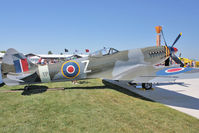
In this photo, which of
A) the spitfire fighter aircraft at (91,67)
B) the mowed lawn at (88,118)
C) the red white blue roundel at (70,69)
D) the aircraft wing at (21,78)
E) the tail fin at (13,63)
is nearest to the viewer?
the mowed lawn at (88,118)

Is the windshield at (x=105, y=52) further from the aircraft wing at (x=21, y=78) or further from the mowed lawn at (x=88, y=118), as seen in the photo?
the aircraft wing at (x=21, y=78)

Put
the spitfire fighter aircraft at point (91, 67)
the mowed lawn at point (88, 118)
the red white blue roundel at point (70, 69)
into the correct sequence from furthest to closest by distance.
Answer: the red white blue roundel at point (70, 69) → the spitfire fighter aircraft at point (91, 67) → the mowed lawn at point (88, 118)

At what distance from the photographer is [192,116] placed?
13.8ft

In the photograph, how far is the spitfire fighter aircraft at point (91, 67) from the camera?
266 inches

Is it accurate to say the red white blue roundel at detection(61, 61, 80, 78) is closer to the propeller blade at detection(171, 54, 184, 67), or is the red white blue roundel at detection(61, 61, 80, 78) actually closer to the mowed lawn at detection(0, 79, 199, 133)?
the mowed lawn at detection(0, 79, 199, 133)

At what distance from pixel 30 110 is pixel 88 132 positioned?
2.69m

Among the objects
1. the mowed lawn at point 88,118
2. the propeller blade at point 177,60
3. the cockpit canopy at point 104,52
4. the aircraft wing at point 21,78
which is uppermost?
the cockpit canopy at point 104,52

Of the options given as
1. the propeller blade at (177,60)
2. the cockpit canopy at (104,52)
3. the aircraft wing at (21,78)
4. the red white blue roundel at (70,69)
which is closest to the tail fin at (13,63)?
the aircraft wing at (21,78)

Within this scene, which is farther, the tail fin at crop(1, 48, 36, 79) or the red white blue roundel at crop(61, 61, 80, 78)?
the red white blue roundel at crop(61, 61, 80, 78)

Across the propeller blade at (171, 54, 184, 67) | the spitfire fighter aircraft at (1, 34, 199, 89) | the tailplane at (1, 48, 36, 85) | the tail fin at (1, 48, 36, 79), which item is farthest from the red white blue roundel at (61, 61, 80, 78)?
the propeller blade at (171, 54, 184, 67)

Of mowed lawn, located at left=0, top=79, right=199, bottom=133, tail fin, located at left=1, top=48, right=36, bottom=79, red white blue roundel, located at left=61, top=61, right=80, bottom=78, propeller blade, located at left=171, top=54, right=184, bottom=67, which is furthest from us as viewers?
propeller blade, located at left=171, top=54, right=184, bottom=67

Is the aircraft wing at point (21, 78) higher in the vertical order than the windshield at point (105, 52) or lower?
lower

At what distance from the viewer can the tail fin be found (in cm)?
686

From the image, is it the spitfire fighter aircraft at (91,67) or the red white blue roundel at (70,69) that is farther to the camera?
the red white blue roundel at (70,69)
